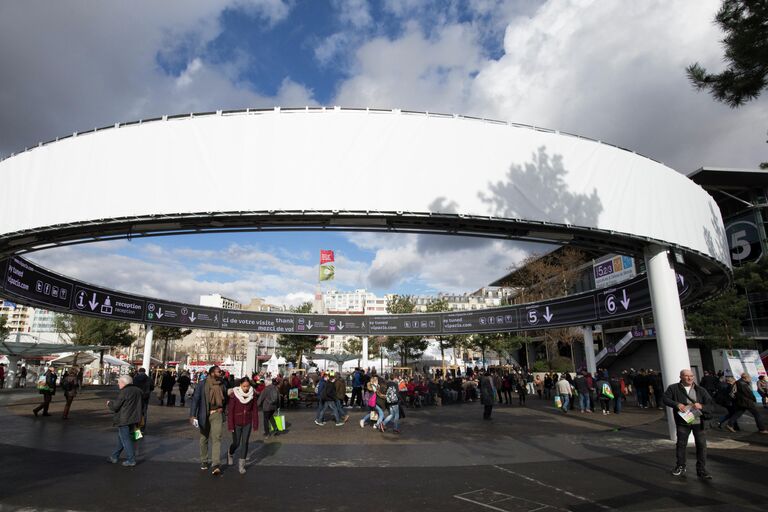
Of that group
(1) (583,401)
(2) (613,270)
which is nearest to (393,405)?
(1) (583,401)

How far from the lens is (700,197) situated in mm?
11688

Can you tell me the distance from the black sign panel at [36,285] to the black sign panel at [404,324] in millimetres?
17559

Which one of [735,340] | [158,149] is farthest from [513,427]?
[735,340]

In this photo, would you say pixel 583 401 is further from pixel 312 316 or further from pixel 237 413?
pixel 312 316

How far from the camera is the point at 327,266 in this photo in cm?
8075

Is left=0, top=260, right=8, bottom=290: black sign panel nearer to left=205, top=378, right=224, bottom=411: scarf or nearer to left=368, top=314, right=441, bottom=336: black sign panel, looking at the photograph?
left=205, top=378, right=224, bottom=411: scarf

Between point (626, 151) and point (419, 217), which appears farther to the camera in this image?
point (626, 151)

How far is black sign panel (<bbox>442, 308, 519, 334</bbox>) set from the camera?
23.7 meters

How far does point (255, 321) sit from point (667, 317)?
955 inches

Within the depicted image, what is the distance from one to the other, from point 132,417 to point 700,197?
47.7ft

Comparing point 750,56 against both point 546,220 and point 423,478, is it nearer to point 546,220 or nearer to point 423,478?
point 546,220

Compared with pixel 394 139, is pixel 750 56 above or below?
above

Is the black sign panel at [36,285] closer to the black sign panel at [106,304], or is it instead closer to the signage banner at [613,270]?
the black sign panel at [106,304]

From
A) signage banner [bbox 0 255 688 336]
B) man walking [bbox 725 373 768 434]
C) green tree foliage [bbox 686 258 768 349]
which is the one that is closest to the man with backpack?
signage banner [bbox 0 255 688 336]
